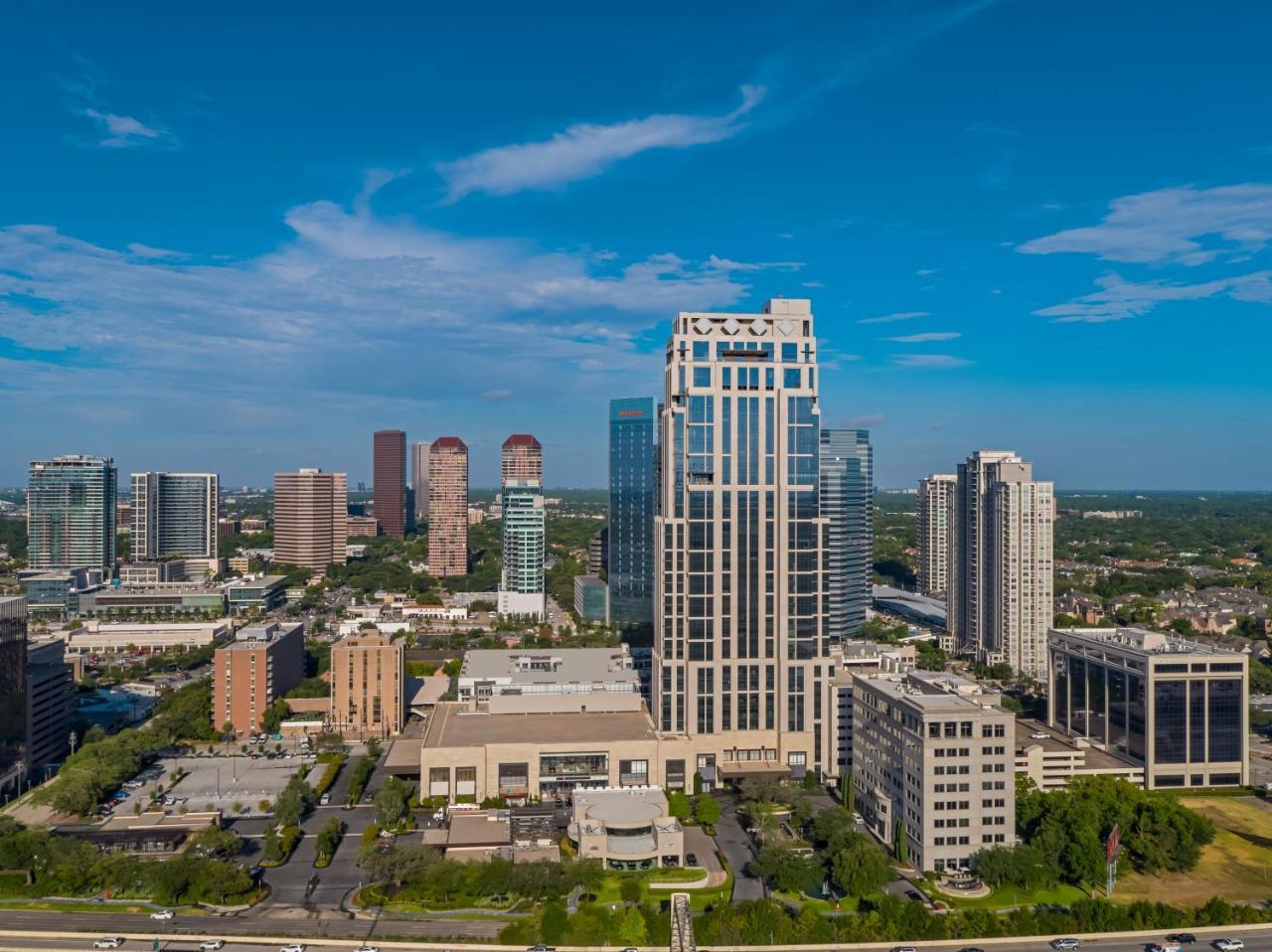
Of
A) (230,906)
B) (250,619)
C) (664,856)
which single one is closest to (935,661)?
(664,856)

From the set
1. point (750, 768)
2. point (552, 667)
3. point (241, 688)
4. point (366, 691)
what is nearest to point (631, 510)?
point (552, 667)

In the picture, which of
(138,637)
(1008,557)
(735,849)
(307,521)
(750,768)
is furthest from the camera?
(307,521)

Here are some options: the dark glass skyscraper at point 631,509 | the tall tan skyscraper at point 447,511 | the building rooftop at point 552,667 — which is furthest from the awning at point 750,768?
the tall tan skyscraper at point 447,511

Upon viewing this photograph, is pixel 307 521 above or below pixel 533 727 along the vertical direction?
above

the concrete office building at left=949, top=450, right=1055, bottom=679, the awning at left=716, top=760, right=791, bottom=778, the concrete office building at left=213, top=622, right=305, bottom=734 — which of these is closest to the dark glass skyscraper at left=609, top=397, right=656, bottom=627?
the concrete office building at left=949, top=450, right=1055, bottom=679

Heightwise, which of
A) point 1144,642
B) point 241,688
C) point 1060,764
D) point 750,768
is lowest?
point 750,768

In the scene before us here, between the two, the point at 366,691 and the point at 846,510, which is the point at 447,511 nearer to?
the point at 846,510

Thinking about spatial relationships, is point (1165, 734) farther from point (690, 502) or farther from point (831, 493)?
point (831, 493)

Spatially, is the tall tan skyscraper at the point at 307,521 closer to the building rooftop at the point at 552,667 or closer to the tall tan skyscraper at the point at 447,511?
the tall tan skyscraper at the point at 447,511
